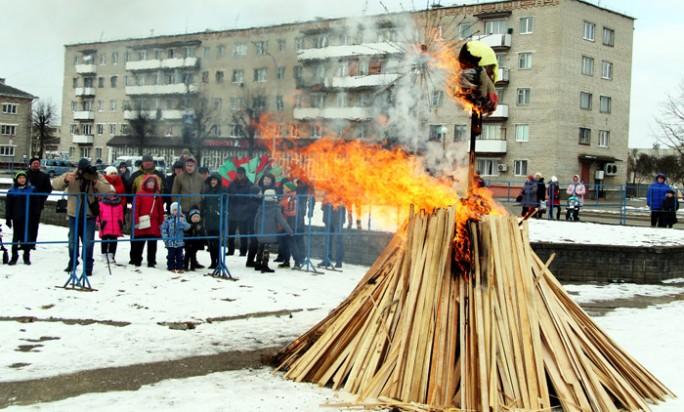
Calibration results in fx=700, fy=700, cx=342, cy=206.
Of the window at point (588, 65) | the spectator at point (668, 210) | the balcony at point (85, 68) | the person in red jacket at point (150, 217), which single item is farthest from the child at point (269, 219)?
the window at point (588, 65)

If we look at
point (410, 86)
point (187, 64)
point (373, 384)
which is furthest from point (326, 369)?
point (187, 64)

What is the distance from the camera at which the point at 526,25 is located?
4584 cm

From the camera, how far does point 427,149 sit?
923 centimetres

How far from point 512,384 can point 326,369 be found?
5.62 feet

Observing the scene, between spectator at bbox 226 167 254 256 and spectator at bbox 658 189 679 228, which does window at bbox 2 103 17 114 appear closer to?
spectator at bbox 226 167 254 256

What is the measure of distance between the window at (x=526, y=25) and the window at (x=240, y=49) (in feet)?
116

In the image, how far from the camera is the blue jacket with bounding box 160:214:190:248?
12070 millimetres

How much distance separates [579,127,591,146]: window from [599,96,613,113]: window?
2.29 meters

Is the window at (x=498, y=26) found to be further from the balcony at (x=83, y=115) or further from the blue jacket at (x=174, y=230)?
the blue jacket at (x=174, y=230)

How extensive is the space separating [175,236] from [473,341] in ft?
24.2

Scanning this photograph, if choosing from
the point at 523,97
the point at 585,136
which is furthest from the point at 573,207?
the point at 585,136

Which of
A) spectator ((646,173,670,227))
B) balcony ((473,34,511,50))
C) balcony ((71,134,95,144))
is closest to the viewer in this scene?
spectator ((646,173,670,227))

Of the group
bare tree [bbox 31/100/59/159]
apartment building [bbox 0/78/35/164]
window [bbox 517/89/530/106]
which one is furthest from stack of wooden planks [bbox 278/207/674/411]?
apartment building [bbox 0/78/35/164]

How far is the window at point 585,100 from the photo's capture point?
4753 centimetres
